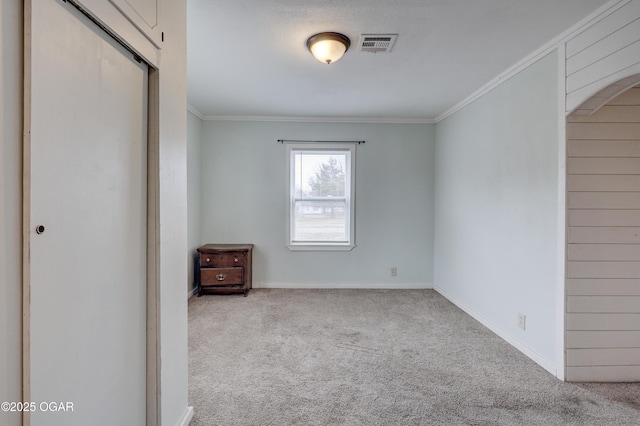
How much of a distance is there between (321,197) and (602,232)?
3088 mm

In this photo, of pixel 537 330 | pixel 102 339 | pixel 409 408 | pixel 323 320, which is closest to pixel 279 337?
pixel 323 320

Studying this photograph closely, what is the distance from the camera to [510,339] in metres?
2.75

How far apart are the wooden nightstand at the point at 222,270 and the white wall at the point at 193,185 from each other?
19cm

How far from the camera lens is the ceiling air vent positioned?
2174 mm

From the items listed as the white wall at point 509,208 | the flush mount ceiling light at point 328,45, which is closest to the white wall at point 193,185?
the flush mount ceiling light at point 328,45

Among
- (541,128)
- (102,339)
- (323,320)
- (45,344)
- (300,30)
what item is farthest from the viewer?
(323,320)

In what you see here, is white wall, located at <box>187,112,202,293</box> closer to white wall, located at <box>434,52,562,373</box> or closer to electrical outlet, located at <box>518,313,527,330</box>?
white wall, located at <box>434,52,562,373</box>

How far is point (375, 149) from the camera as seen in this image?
4.42 m

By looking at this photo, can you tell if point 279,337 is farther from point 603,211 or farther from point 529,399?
point 603,211

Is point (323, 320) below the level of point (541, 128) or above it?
below

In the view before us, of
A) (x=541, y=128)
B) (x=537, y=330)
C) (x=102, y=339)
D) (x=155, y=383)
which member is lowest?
(x=537, y=330)

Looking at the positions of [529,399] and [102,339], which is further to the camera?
[529,399]

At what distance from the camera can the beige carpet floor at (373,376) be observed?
181cm

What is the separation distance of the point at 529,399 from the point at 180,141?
2683 millimetres
